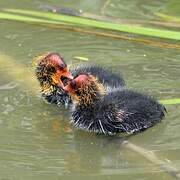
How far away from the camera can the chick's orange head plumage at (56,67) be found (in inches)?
181

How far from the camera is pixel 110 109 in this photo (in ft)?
13.9

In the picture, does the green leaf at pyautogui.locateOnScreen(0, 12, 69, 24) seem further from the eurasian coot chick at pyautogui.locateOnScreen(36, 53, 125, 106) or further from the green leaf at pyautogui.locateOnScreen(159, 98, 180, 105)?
the green leaf at pyautogui.locateOnScreen(159, 98, 180, 105)

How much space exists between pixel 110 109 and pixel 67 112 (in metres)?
0.57

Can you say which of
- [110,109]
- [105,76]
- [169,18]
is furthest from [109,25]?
[110,109]

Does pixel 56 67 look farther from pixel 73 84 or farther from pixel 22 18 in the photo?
pixel 22 18

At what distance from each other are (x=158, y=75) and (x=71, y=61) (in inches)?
30.8

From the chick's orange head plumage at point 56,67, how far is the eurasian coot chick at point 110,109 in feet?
0.93

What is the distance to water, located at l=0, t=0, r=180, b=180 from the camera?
3828 millimetres

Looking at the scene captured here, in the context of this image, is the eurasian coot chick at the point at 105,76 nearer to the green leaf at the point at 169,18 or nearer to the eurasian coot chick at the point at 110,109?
the eurasian coot chick at the point at 110,109

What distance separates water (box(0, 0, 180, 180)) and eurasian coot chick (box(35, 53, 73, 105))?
78 mm

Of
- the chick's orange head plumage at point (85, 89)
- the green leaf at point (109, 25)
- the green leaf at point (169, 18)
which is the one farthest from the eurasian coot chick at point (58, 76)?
the green leaf at point (169, 18)

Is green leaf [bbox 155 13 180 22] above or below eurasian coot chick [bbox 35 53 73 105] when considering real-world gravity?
above

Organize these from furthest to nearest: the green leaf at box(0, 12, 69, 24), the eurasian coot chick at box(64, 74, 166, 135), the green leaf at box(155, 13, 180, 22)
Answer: the green leaf at box(155, 13, 180, 22) → the green leaf at box(0, 12, 69, 24) → the eurasian coot chick at box(64, 74, 166, 135)

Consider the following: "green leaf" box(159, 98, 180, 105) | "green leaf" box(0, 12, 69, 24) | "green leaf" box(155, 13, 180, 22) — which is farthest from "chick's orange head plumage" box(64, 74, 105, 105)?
"green leaf" box(155, 13, 180, 22)
